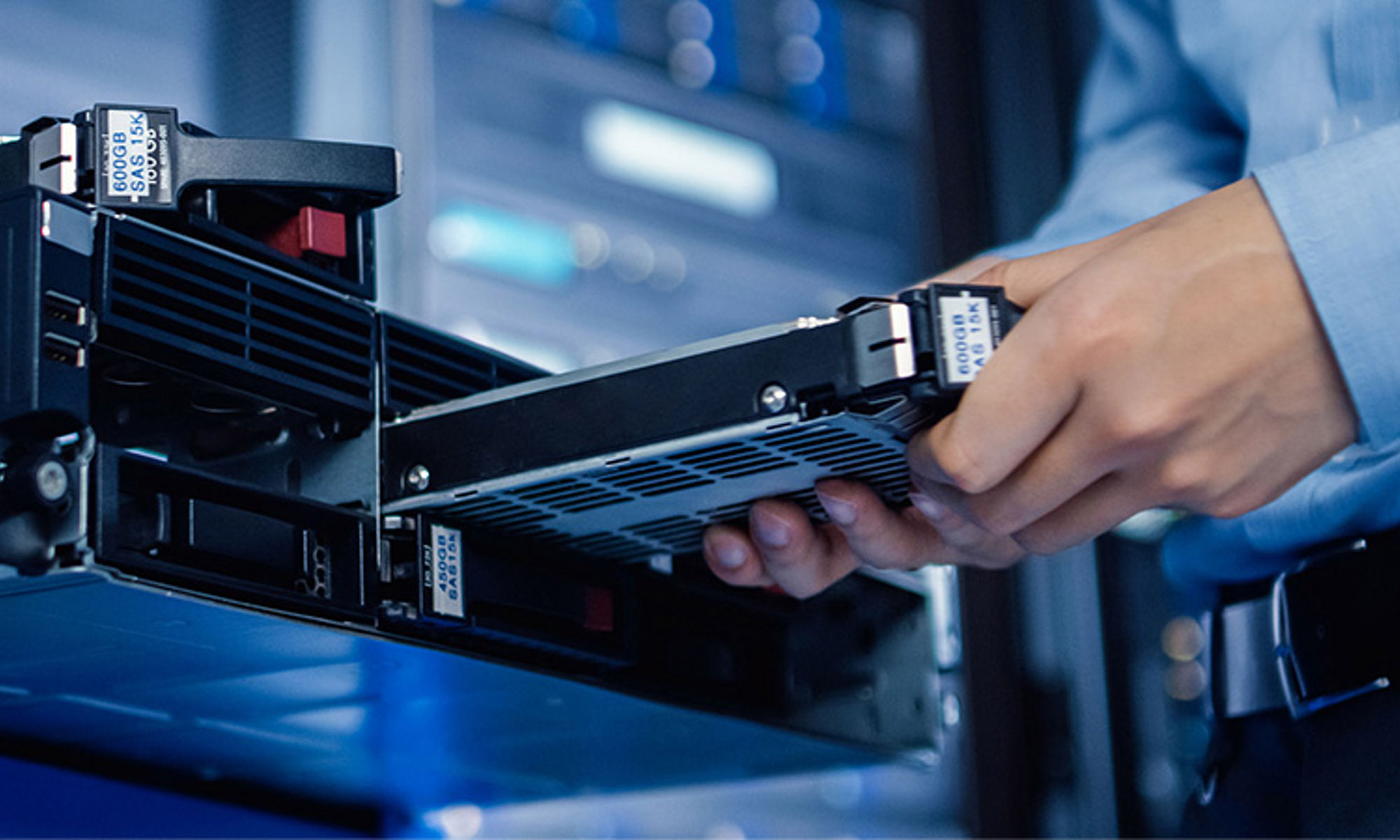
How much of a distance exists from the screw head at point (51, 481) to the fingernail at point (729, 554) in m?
0.40

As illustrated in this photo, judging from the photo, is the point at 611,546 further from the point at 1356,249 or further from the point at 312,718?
the point at 1356,249

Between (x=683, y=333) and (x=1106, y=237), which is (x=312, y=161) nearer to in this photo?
(x=1106, y=237)

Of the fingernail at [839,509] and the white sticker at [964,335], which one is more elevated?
the white sticker at [964,335]

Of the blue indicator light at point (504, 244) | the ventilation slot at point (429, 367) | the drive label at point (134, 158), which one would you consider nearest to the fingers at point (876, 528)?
the ventilation slot at point (429, 367)

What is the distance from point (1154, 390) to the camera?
2.22 feet

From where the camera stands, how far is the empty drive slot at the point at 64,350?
68 centimetres

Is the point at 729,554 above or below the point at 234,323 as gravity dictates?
below

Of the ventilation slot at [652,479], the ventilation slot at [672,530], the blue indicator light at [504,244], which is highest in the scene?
the blue indicator light at [504,244]

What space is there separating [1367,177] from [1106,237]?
123 millimetres

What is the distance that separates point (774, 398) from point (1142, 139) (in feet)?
2.07

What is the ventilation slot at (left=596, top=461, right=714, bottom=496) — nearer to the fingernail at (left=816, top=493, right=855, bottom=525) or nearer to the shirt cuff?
the fingernail at (left=816, top=493, right=855, bottom=525)

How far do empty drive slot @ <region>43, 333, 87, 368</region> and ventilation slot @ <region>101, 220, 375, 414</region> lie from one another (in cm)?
2

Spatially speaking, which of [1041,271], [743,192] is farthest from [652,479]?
[743,192]

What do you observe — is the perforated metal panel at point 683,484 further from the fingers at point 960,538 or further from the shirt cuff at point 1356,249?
the shirt cuff at point 1356,249
